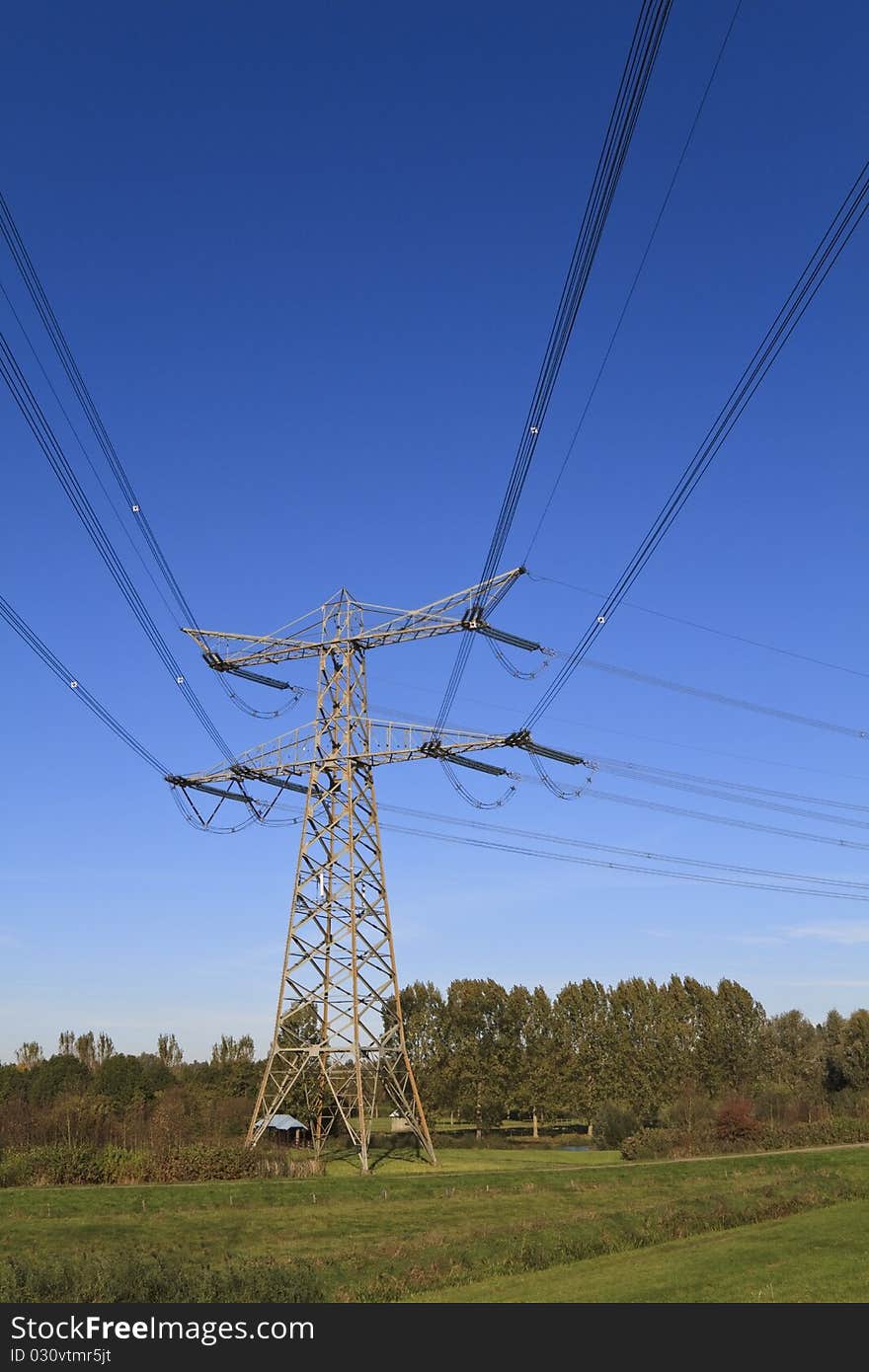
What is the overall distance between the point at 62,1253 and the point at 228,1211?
29.1ft

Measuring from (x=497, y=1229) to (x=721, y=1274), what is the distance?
25.6 feet

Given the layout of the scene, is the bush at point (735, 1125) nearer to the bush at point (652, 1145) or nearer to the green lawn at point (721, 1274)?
the bush at point (652, 1145)

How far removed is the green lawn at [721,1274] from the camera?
17.8 metres

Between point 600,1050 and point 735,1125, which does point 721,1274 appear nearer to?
point 735,1125

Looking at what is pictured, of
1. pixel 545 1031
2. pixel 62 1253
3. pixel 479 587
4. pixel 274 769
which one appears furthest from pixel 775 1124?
pixel 62 1253

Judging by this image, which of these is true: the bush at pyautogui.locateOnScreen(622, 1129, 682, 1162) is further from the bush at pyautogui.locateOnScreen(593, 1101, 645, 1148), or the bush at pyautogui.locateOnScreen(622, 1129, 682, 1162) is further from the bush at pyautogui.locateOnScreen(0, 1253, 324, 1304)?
the bush at pyautogui.locateOnScreen(0, 1253, 324, 1304)

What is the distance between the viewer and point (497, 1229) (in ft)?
84.5

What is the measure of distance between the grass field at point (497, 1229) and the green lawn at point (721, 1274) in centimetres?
7

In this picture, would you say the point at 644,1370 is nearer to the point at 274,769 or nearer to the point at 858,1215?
the point at 858,1215

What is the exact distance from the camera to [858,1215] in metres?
26.7

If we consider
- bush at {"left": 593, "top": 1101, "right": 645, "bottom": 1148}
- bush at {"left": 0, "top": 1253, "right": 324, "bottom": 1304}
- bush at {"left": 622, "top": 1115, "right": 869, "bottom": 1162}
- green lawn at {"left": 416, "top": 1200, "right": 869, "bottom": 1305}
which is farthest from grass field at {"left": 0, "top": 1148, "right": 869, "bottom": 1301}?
bush at {"left": 593, "top": 1101, "right": 645, "bottom": 1148}

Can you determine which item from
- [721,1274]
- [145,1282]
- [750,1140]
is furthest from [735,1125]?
[145,1282]

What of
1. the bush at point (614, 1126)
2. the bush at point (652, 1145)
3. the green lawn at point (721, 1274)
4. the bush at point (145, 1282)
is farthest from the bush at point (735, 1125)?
the bush at point (145, 1282)

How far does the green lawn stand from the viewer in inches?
699
